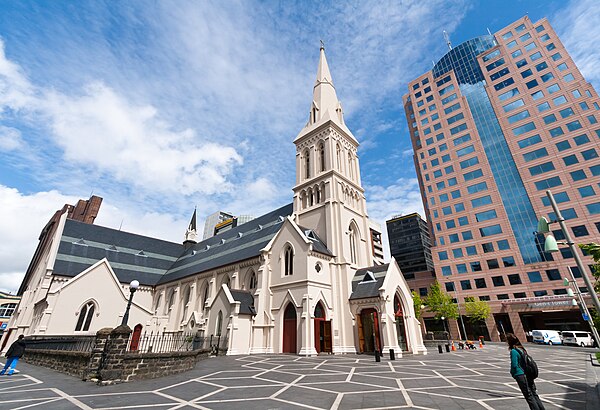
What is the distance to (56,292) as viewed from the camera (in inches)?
1134

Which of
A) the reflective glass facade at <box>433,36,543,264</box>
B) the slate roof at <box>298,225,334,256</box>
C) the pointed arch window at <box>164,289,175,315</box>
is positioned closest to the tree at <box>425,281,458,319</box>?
the reflective glass facade at <box>433,36,543,264</box>

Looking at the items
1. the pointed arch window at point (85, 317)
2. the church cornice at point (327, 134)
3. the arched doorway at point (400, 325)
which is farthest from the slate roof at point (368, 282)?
the pointed arch window at point (85, 317)

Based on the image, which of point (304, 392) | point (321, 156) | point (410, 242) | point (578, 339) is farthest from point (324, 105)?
point (410, 242)

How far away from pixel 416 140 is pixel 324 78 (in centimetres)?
3595

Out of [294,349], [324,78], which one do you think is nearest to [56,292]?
[294,349]

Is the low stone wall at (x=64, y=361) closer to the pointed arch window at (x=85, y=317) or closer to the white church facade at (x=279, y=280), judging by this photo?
the white church facade at (x=279, y=280)

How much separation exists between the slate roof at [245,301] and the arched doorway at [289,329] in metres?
3.17

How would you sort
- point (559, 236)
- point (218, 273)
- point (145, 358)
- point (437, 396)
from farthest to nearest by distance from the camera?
point (559, 236), point (218, 273), point (145, 358), point (437, 396)

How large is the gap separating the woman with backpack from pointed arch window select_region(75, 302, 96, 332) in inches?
1508

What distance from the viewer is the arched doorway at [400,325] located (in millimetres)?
23109

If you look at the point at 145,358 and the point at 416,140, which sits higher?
the point at 416,140

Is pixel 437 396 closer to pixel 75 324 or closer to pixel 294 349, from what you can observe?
pixel 294 349

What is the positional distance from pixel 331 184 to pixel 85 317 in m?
30.8

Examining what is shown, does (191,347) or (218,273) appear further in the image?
(218,273)
